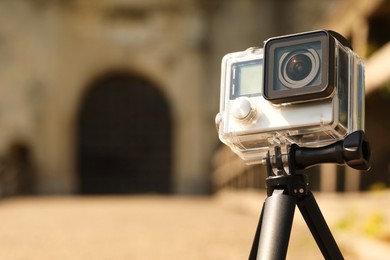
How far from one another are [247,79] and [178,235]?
396cm

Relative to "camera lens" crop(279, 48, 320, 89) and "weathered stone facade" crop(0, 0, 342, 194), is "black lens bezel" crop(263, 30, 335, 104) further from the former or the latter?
"weathered stone facade" crop(0, 0, 342, 194)

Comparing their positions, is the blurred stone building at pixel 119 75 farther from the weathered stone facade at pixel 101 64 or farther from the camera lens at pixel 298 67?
the camera lens at pixel 298 67

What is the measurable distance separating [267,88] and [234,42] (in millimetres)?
15392

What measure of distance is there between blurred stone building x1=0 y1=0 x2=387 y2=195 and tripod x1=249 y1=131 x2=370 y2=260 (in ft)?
47.9

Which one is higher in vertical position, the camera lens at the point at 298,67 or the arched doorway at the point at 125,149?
the camera lens at the point at 298,67

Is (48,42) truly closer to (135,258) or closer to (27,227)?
(27,227)

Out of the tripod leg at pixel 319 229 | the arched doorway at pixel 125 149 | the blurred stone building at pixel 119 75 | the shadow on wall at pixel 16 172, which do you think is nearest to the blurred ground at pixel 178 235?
the tripod leg at pixel 319 229

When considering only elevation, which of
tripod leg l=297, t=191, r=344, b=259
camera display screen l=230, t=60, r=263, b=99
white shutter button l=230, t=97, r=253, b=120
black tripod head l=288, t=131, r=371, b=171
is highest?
camera display screen l=230, t=60, r=263, b=99

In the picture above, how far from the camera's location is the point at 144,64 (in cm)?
1664

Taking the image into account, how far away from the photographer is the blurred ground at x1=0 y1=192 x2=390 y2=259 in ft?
13.5

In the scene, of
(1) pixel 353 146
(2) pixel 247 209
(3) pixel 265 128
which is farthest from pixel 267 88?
(2) pixel 247 209

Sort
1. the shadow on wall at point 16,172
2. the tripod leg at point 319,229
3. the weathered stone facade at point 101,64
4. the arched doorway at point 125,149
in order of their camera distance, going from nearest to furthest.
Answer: the tripod leg at point 319,229 → the shadow on wall at point 16,172 → the weathered stone facade at point 101,64 → the arched doorway at point 125,149

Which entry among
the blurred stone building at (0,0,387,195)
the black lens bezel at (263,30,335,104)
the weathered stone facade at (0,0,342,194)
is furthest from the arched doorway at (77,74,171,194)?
the black lens bezel at (263,30,335,104)

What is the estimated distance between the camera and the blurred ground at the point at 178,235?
4.11 m
